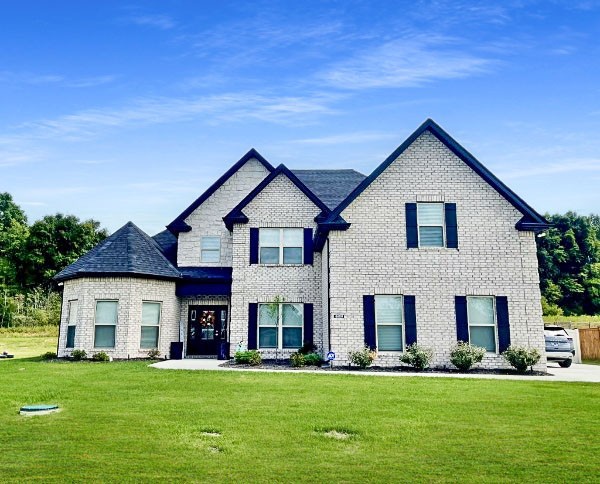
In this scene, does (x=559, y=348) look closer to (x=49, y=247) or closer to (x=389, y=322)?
(x=389, y=322)

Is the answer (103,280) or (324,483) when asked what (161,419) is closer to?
(324,483)

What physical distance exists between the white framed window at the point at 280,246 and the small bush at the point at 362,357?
566 centimetres

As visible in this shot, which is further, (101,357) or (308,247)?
(308,247)

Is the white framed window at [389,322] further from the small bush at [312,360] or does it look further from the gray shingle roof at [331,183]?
the gray shingle roof at [331,183]

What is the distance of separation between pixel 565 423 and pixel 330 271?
9334 millimetres

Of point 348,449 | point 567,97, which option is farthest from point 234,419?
point 567,97

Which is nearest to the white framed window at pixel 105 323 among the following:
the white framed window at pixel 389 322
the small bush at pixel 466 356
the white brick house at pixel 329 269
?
the white brick house at pixel 329 269

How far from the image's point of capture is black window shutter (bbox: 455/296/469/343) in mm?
16000

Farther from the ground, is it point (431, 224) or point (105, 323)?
point (431, 224)

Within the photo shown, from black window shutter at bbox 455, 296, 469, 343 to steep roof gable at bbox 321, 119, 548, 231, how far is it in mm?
3339

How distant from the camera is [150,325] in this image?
783 inches

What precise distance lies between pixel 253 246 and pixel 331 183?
601 centimetres

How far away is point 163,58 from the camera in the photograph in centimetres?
1589

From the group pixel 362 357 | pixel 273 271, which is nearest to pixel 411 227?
pixel 362 357
